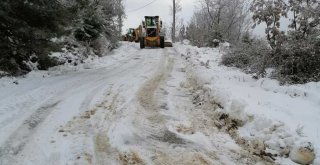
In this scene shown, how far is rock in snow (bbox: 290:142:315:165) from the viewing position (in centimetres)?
503

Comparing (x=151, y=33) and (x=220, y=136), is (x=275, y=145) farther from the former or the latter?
(x=151, y=33)

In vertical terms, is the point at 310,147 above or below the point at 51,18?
below

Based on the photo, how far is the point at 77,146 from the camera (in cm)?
553

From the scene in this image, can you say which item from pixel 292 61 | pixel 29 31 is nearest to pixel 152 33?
pixel 29 31

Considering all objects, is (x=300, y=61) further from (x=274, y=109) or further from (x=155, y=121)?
(x=155, y=121)

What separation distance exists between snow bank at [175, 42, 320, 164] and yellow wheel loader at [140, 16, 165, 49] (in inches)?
705

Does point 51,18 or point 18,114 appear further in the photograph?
point 51,18

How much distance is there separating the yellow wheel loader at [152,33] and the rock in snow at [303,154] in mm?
22628

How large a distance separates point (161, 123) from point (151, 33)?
21.9 metres

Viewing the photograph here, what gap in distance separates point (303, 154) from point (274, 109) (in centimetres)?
173

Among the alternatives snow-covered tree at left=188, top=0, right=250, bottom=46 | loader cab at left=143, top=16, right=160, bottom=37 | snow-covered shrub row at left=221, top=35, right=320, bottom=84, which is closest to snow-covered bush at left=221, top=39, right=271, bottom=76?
snow-covered shrub row at left=221, top=35, right=320, bottom=84

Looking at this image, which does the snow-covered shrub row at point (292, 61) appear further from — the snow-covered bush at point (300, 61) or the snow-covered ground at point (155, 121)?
the snow-covered ground at point (155, 121)

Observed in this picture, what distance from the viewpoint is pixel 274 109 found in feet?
22.1

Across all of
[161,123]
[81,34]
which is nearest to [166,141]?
[161,123]
